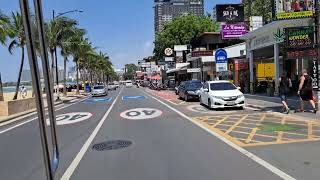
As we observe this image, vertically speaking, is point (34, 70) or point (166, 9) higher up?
point (166, 9)

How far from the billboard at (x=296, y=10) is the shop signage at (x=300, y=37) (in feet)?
2.36

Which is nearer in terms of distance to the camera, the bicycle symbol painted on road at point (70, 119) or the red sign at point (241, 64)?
the bicycle symbol painted on road at point (70, 119)

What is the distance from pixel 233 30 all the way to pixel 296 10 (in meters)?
23.2

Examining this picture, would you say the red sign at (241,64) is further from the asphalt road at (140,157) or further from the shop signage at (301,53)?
the asphalt road at (140,157)

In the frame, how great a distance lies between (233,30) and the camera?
158 ft

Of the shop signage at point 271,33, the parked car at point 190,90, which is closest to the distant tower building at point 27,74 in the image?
the shop signage at point 271,33

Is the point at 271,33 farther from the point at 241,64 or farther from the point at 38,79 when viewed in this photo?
the point at 38,79

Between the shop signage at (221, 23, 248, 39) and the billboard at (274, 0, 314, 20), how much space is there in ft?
67.1

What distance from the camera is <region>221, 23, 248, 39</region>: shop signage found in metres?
47.7

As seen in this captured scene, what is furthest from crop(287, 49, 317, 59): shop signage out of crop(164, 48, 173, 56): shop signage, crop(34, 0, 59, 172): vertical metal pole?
crop(164, 48, 173, 56): shop signage

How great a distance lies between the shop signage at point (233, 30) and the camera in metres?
47.7

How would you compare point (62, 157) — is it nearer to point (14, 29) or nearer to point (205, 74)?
point (14, 29)

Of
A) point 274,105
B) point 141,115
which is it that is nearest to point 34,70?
point 141,115

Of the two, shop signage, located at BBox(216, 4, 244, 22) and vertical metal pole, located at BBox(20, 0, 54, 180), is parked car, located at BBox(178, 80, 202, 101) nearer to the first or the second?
shop signage, located at BBox(216, 4, 244, 22)
